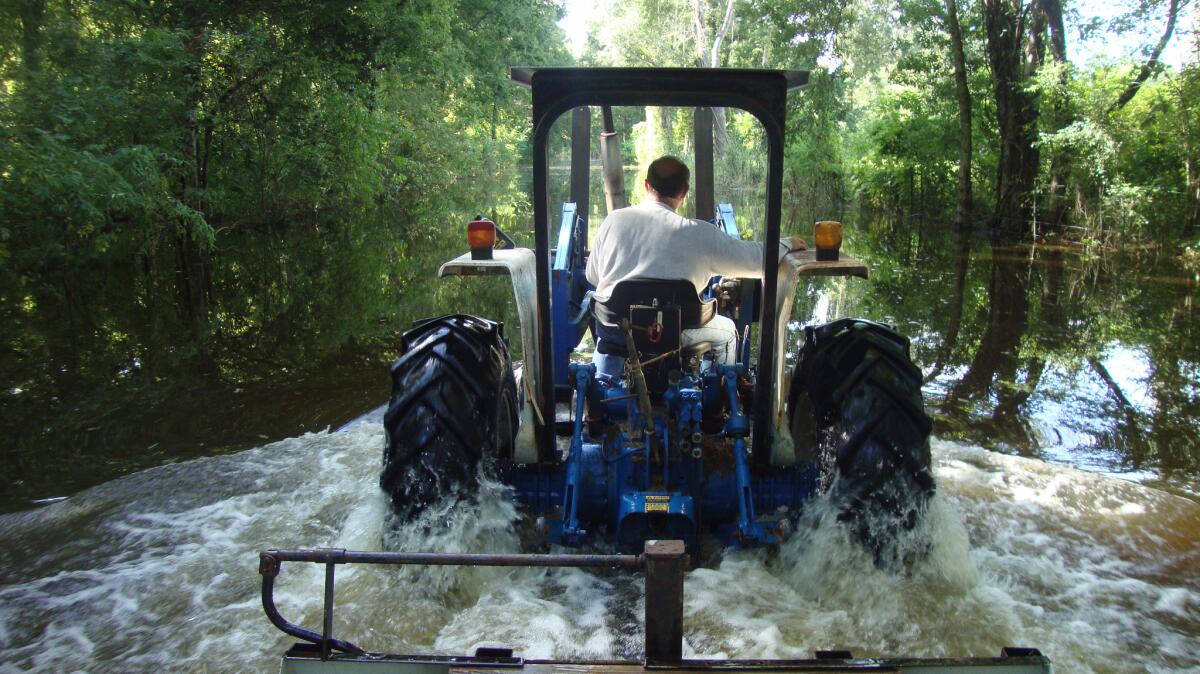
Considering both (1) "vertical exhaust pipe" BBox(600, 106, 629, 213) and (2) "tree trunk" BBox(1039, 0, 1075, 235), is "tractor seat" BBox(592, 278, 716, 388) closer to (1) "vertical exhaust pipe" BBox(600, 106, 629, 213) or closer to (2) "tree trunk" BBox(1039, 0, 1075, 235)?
(1) "vertical exhaust pipe" BBox(600, 106, 629, 213)

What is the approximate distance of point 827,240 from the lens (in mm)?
3170

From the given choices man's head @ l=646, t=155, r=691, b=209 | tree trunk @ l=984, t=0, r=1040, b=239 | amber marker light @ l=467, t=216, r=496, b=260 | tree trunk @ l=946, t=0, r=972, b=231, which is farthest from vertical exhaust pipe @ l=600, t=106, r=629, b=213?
tree trunk @ l=946, t=0, r=972, b=231


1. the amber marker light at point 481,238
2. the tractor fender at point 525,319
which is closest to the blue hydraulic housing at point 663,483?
the tractor fender at point 525,319

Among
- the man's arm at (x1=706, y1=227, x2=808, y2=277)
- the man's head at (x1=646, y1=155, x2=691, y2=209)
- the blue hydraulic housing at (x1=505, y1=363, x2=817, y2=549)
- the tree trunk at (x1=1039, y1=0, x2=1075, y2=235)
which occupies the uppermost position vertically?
the tree trunk at (x1=1039, y1=0, x2=1075, y2=235)

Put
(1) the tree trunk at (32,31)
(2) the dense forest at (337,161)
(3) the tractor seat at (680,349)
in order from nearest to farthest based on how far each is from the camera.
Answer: (3) the tractor seat at (680,349)
(2) the dense forest at (337,161)
(1) the tree trunk at (32,31)

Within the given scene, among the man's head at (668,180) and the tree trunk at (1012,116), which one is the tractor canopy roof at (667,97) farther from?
the tree trunk at (1012,116)

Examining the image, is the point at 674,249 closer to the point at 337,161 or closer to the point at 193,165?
the point at 193,165

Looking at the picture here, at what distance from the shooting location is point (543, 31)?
29.2 metres

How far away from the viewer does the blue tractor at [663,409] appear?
303cm

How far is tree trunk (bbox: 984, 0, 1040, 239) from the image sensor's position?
53.6 feet

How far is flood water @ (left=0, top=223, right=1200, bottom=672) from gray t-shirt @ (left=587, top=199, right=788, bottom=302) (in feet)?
3.66

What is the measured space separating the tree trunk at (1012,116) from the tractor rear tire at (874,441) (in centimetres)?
1485

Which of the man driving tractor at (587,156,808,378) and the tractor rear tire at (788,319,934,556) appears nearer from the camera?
the tractor rear tire at (788,319,934,556)

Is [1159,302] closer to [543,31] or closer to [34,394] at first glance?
[34,394]
